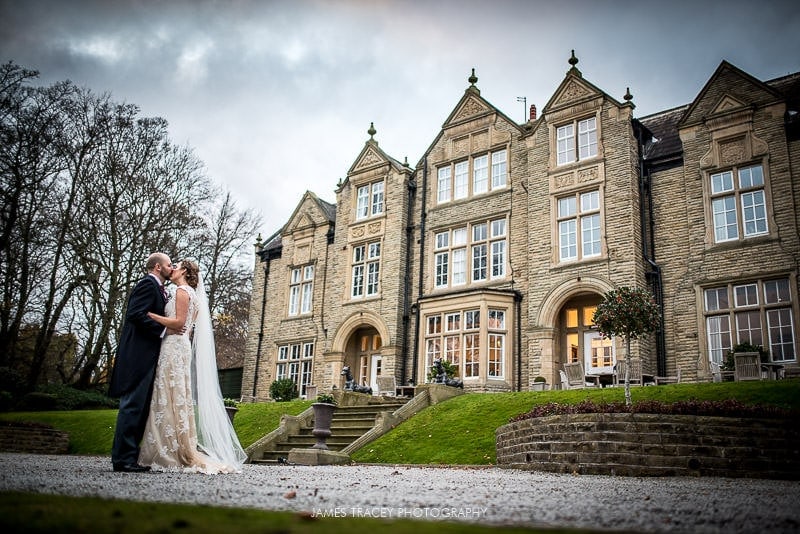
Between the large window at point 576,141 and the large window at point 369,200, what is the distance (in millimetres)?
8401

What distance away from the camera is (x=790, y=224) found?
17500 millimetres

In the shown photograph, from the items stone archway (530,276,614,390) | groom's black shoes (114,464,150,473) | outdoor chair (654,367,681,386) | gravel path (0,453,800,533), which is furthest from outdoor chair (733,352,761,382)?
groom's black shoes (114,464,150,473)

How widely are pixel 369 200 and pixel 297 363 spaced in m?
8.17

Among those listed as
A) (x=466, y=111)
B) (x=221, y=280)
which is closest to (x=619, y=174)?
(x=466, y=111)

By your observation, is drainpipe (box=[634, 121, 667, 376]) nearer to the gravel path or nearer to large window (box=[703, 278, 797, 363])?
large window (box=[703, 278, 797, 363])

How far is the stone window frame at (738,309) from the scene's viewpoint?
56.4 feet

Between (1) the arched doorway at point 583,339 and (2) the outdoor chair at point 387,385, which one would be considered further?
(2) the outdoor chair at point 387,385

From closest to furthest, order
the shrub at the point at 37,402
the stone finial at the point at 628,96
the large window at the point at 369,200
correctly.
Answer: the stone finial at the point at 628,96
the shrub at the point at 37,402
the large window at the point at 369,200

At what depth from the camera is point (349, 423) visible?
16734mm

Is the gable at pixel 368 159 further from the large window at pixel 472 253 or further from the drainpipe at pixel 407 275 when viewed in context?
the large window at pixel 472 253

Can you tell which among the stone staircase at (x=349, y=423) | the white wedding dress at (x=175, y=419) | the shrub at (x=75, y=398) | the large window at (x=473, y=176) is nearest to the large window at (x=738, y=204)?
the large window at (x=473, y=176)

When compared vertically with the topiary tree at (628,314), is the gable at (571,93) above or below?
above

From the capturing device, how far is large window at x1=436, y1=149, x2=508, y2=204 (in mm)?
23797

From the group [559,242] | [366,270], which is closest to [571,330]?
[559,242]
